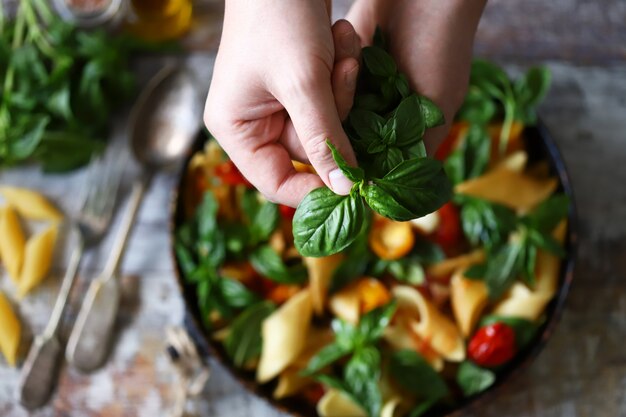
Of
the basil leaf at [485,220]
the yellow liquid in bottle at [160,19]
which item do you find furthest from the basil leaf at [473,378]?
the yellow liquid in bottle at [160,19]

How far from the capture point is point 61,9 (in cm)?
170

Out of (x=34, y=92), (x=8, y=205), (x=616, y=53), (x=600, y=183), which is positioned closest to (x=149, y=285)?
(x=8, y=205)

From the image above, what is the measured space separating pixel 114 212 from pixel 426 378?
0.81 meters

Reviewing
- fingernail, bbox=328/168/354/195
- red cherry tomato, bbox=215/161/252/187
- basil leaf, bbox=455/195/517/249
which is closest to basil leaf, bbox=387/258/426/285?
basil leaf, bbox=455/195/517/249

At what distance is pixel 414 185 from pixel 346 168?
9cm

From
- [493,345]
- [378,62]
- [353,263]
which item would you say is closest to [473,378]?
[493,345]

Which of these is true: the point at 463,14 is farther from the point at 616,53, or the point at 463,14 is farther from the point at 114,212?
the point at 114,212

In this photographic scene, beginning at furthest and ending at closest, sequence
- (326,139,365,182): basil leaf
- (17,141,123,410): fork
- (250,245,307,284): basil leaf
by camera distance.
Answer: (17,141,123,410): fork → (250,245,307,284): basil leaf → (326,139,365,182): basil leaf

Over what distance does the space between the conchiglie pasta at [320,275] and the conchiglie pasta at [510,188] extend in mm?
293

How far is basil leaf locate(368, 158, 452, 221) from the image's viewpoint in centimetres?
74

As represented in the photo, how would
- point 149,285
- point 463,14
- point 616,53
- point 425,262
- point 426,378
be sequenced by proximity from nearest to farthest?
point 463,14 → point 426,378 → point 425,262 → point 149,285 → point 616,53

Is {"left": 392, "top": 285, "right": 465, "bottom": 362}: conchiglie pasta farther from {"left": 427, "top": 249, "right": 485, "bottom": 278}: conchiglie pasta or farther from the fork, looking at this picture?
the fork

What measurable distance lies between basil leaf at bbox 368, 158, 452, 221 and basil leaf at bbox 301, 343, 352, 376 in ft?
1.80

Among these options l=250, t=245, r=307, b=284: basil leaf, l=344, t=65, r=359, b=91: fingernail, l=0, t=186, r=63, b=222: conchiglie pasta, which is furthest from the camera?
l=0, t=186, r=63, b=222: conchiglie pasta
